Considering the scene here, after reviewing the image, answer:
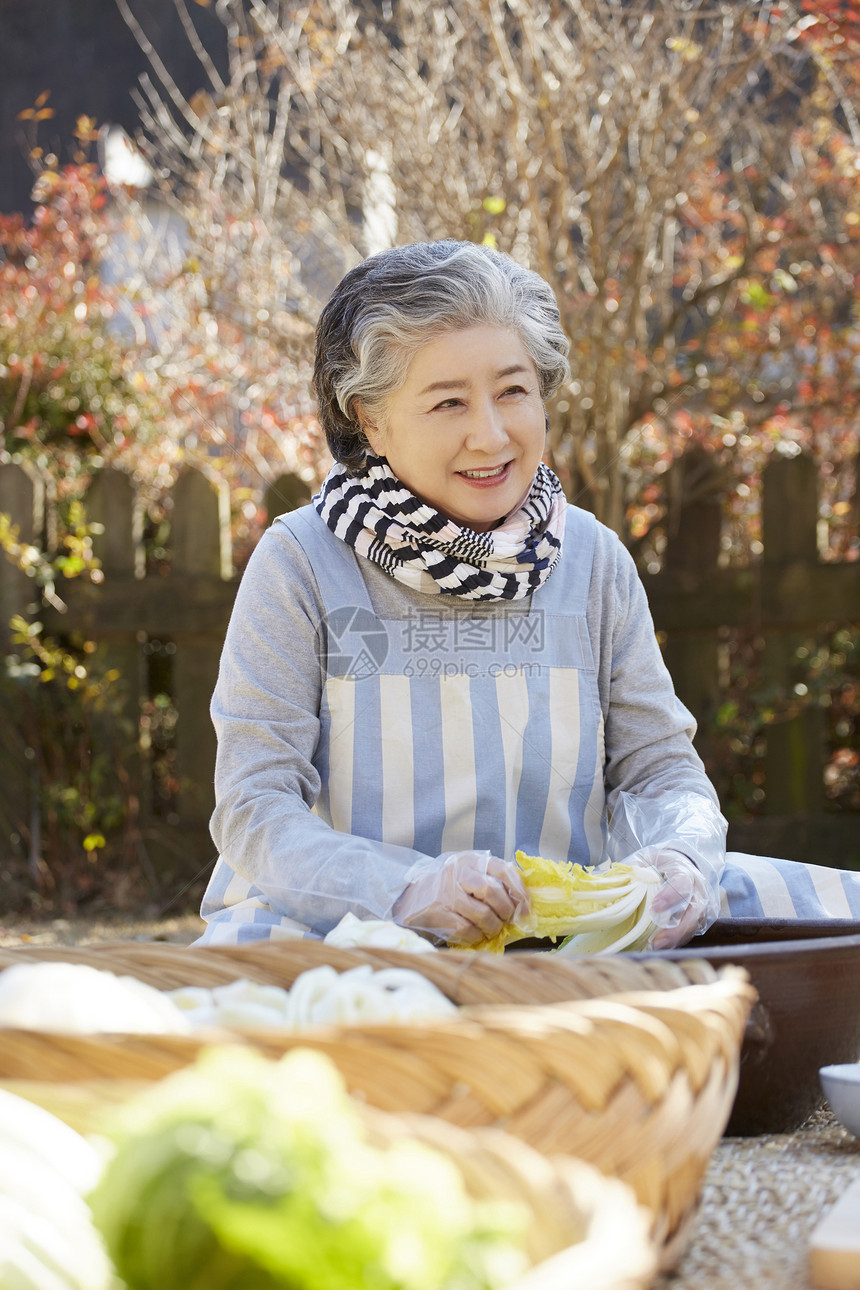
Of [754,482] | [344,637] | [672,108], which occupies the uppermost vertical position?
[672,108]

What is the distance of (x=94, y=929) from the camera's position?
167 inches

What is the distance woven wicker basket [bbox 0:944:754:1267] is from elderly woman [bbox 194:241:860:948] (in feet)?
3.37

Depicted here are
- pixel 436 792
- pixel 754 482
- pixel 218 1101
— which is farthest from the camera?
pixel 754 482

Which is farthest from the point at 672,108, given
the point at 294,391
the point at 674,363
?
the point at 294,391

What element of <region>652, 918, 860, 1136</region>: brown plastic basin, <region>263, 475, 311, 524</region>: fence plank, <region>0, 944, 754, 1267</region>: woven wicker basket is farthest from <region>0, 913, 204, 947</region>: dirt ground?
<region>0, 944, 754, 1267</region>: woven wicker basket

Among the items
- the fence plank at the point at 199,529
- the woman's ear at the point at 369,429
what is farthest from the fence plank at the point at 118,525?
the woman's ear at the point at 369,429

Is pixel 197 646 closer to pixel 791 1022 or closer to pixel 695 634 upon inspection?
pixel 695 634

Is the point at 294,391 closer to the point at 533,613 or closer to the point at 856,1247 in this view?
the point at 533,613

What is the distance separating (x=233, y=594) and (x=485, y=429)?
2.43 m

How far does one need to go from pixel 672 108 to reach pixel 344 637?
2.69 metres

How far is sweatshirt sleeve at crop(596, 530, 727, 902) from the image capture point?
6.59 feet

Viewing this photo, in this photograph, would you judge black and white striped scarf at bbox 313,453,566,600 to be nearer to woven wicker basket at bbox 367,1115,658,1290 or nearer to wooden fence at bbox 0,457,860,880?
woven wicker basket at bbox 367,1115,658,1290

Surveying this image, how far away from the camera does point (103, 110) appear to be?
9.12 metres

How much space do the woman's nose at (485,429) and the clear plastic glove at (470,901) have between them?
2.28ft
